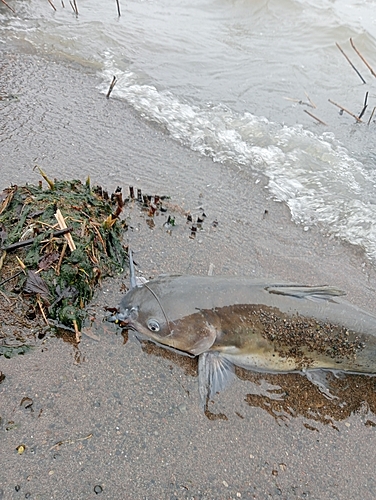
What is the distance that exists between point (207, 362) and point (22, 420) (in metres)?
1.25

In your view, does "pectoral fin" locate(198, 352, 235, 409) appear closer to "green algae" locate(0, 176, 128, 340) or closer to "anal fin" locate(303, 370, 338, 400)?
"anal fin" locate(303, 370, 338, 400)

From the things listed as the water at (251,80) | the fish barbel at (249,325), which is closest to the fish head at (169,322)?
the fish barbel at (249,325)

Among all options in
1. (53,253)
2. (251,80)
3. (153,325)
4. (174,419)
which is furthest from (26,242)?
(251,80)

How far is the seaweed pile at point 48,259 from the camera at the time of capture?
300 centimetres

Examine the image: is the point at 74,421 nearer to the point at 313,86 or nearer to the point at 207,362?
the point at 207,362

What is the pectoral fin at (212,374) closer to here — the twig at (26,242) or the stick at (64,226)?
the stick at (64,226)

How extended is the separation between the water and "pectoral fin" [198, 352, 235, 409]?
243 centimetres

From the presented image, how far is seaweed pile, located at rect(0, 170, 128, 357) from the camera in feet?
9.84

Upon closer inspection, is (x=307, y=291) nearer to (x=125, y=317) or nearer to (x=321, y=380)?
(x=321, y=380)

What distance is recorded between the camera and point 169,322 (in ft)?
9.65

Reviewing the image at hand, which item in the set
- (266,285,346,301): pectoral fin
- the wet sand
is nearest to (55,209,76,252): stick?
the wet sand

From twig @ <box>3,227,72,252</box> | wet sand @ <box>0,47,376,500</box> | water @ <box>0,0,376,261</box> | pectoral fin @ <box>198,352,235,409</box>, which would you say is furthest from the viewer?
water @ <box>0,0,376,261</box>

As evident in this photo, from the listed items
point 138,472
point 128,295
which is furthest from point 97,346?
point 138,472

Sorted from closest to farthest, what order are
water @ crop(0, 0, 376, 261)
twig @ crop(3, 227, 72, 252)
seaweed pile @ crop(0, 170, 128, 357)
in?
seaweed pile @ crop(0, 170, 128, 357), twig @ crop(3, 227, 72, 252), water @ crop(0, 0, 376, 261)
